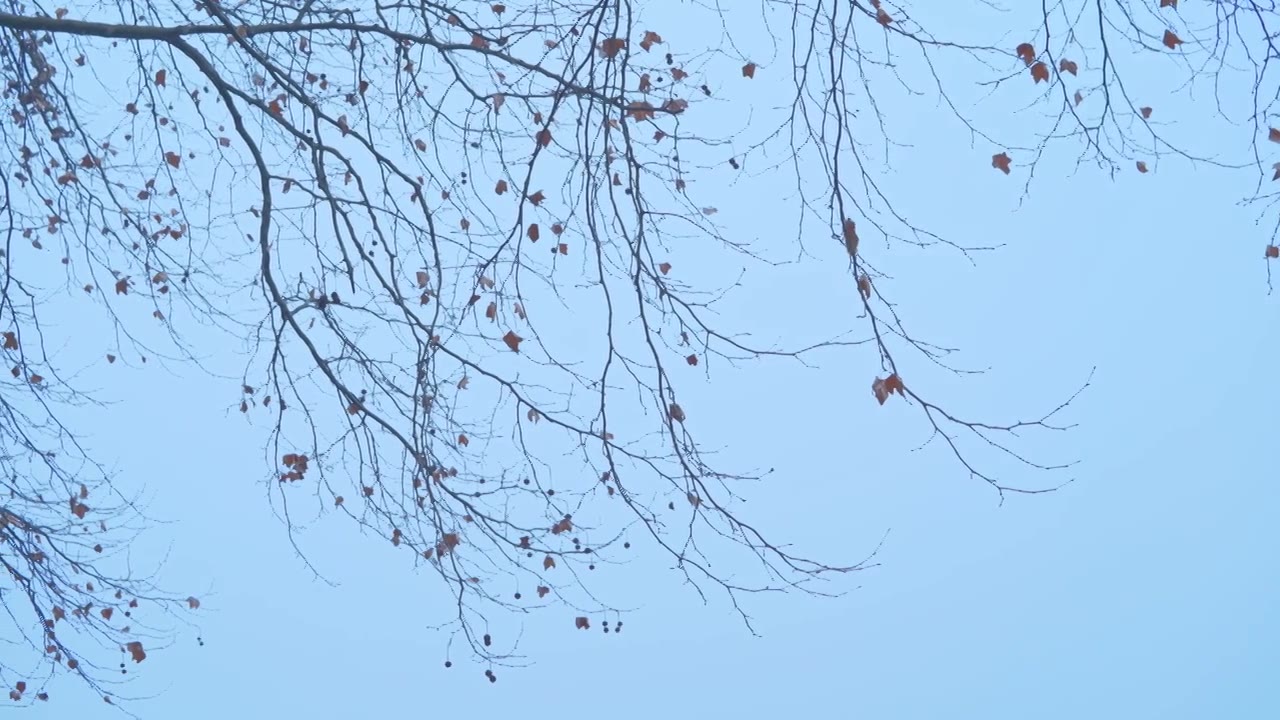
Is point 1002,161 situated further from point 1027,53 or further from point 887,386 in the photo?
point 887,386

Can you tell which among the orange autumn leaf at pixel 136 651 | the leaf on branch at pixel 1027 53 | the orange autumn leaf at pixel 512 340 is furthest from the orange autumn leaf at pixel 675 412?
the orange autumn leaf at pixel 136 651

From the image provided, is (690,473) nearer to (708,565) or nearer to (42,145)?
(708,565)

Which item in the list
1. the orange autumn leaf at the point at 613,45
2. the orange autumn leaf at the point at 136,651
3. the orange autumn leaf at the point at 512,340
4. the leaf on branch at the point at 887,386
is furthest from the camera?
the orange autumn leaf at the point at 136,651

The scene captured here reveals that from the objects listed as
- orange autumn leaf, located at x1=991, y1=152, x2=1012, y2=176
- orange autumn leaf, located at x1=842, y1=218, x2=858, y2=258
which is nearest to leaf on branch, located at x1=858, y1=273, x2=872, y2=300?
orange autumn leaf, located at x1=842, y1=218, x2=858, y2=258

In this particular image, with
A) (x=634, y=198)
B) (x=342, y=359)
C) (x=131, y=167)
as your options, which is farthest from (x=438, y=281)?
(x=131, y=167)

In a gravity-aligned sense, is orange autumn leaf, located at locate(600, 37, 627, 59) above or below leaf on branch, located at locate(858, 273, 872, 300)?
above

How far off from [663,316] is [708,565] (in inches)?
25.1

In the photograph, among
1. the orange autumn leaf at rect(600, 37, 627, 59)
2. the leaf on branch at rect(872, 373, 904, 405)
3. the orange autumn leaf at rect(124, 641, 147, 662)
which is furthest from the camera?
the orange autumn leaf at rect(124, 641, 147, 662)

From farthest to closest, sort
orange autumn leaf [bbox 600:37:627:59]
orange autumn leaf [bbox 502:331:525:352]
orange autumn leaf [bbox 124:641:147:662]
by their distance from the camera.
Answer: orange autumn leaf [bbox 124:641:147:662] < orange autumn leaf [bbox 502:331:525:352] < orange autumn leaf [bbox 600:37:627:59]

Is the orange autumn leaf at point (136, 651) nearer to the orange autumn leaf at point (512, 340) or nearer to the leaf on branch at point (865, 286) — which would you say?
the orange autumn leaf at point (512, 340)

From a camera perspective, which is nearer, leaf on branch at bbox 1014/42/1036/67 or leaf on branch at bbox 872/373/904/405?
leaf on branch at bbox 872/373/904/405

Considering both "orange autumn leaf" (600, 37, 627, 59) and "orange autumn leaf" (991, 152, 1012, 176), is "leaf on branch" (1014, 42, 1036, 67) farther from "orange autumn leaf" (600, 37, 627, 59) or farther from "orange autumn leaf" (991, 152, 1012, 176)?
"orange autumn leaf" (600, 37, 627, 59)

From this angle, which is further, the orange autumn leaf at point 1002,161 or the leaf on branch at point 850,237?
the orange autumn leaf at point 1002,161

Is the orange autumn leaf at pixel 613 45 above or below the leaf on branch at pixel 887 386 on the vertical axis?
above
